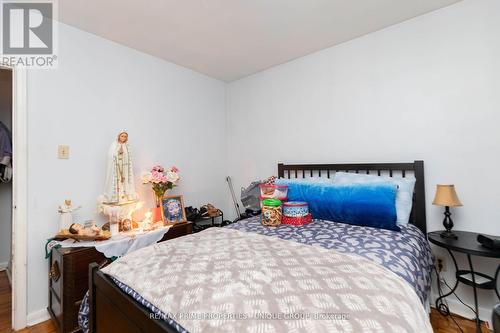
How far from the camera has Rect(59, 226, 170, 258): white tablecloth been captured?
180 cm

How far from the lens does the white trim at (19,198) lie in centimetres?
183

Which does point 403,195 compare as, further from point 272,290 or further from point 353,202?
point 272,290

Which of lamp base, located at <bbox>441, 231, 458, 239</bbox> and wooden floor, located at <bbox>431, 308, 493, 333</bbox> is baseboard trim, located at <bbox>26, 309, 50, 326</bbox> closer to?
wooden floor, located at <bbox>431, 308, 493, 333</bbox>

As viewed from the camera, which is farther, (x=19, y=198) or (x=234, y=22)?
(x=234, y=22)

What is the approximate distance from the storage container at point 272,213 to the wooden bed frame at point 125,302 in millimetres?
1034

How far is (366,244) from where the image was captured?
140 cm

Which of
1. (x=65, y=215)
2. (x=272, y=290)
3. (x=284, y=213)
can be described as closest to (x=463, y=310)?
(x=284, y=213)

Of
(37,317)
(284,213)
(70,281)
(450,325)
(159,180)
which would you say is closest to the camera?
(70,281)

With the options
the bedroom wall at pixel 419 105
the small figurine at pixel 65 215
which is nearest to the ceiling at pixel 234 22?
Answer: the bedroom wall at pixel 419 105

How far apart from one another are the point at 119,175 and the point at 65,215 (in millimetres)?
503

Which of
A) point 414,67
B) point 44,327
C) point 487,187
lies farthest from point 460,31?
point 44,327

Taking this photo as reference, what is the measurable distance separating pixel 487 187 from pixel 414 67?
Result: 1124mm

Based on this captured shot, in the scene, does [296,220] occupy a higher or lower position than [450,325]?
higher

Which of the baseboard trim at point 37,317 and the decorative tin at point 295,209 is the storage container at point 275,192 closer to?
the decorative tin at point 295,209
